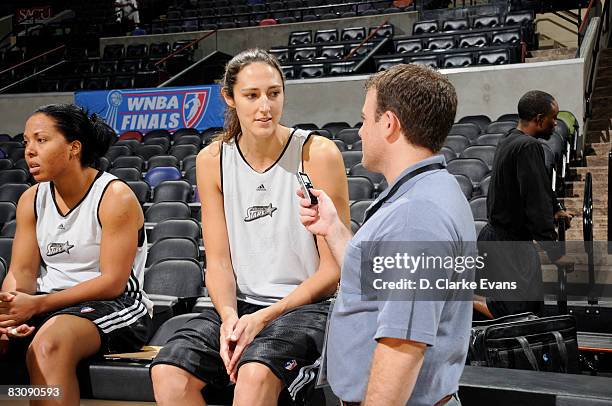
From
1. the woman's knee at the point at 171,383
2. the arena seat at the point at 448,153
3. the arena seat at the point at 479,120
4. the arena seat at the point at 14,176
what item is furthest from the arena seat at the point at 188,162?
the woman's knee at the point at 171,383

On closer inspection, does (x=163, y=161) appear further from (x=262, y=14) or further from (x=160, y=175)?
(x=262, y=14)

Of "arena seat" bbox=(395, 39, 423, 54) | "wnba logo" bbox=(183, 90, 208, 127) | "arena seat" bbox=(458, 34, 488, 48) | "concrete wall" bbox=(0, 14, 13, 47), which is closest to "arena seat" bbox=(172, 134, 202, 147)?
"wnba logo" bbox=(183, 90, 208, 127)

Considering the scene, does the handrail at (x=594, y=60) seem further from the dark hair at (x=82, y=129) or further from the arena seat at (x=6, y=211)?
the dark hair at (x=82, y=129)

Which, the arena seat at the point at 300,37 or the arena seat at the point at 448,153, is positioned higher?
the arena seat at the point at 300,37

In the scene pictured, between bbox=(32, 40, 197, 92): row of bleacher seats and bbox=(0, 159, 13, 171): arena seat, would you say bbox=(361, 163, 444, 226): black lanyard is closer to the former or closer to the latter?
bbox=(0, 159, 13, 171): arena seat

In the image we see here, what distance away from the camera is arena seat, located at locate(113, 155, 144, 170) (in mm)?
7469

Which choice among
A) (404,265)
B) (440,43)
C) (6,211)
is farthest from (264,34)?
(404,265)

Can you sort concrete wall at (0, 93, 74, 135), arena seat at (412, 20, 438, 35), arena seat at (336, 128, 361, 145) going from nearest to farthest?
arena seat at (336, 128, 361, 145)
concrete wall at (0, 93, 74, 135)
arena seat at (412, 20, 438, 35)

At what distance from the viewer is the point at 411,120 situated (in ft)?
4.94

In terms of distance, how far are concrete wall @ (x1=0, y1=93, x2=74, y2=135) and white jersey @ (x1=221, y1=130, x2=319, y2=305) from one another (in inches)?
375

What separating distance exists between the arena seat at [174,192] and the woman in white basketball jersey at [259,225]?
3775 mm

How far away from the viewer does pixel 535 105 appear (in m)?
3.22

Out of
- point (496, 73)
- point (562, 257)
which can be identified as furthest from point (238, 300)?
point (496, 73)

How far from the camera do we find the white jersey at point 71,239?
2.41 metres
